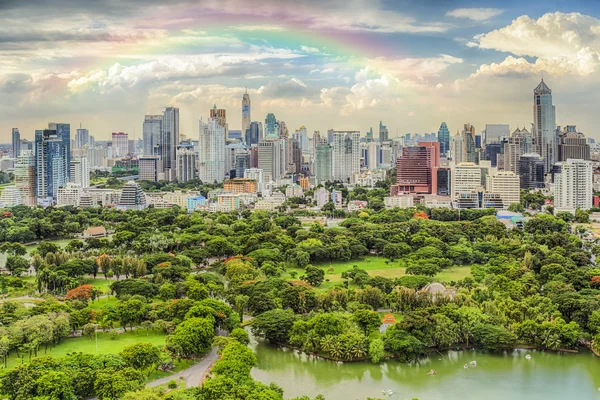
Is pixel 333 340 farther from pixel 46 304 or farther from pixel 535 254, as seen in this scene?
pixel 535 254

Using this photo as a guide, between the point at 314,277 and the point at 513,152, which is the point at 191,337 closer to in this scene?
the point at 314,277

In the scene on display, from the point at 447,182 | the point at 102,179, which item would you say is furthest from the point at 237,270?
the point at 102,179

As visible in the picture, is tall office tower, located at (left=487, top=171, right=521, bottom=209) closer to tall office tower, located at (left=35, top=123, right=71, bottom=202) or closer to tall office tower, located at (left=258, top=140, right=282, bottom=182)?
tall office tower, located at (left=258, top=140, right=282, bottom=182)

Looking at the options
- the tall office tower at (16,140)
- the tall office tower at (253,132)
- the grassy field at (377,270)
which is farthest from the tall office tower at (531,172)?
the tall office tower at (16,140)

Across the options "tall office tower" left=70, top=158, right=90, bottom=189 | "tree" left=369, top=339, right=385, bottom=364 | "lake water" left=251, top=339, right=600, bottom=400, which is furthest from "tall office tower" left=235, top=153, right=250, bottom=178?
"tree" left=369, top=339, right=385, bottom=364

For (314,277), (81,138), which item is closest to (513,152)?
(314,277)
